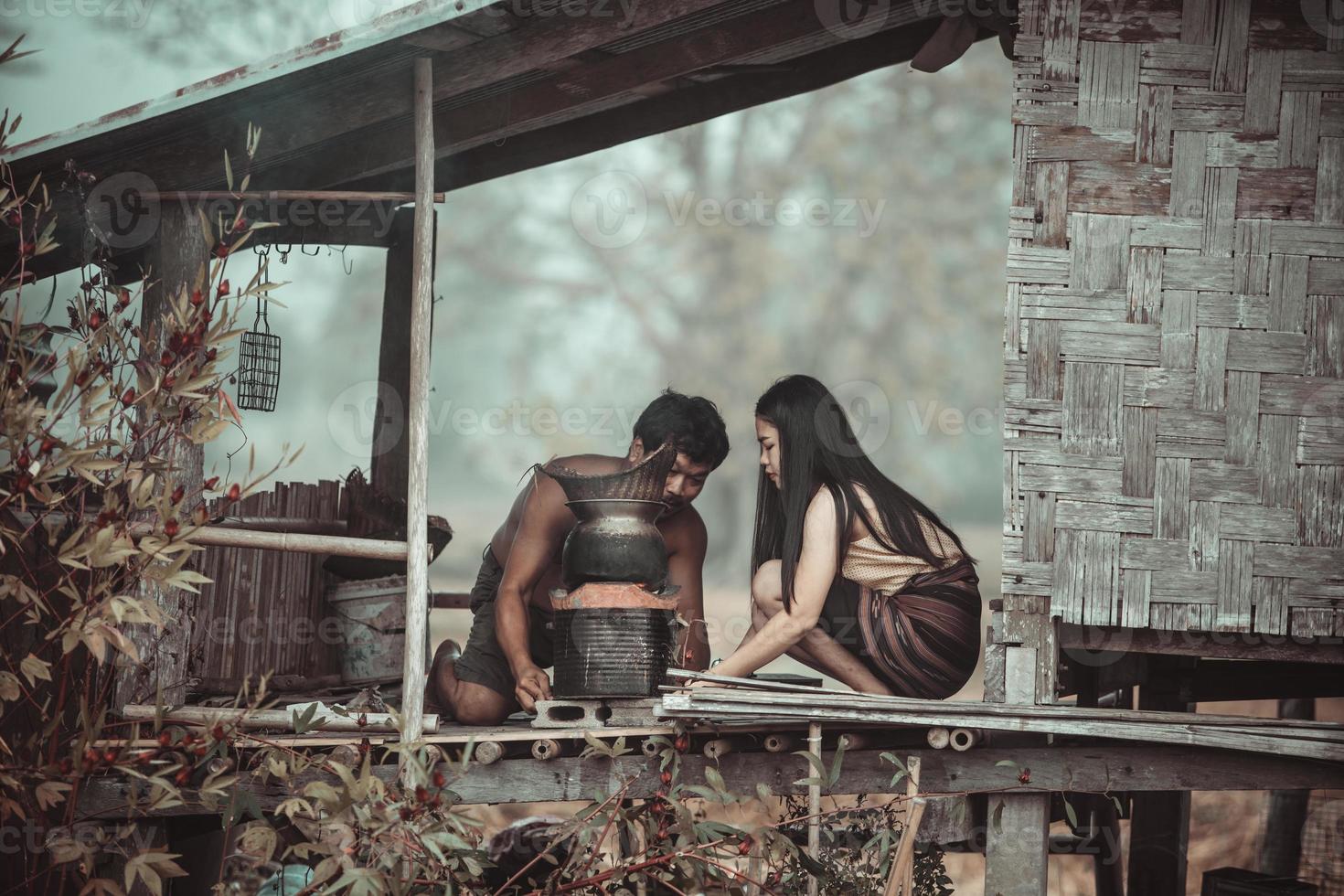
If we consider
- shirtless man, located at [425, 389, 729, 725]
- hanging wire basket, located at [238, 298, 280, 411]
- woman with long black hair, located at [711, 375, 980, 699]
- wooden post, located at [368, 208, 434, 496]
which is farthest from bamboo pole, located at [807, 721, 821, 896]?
wooden post, located at [368, 208, 434, 496]

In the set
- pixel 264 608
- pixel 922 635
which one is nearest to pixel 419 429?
pixel 922 635

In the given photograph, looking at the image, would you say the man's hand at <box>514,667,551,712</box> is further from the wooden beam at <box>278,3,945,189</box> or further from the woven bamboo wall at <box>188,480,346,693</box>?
the wooden beam at <box>278,3,945,189</box>

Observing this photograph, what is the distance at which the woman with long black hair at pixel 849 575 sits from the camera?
4777 mm

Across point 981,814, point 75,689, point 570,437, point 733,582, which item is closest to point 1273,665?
point 981,814

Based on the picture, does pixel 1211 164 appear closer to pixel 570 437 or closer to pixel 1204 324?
pixel 1204 324

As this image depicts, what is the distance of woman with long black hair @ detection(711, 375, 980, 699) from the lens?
478cm

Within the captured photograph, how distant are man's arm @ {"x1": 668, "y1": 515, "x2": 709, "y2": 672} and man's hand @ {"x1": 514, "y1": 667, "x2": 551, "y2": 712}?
0.74 meters

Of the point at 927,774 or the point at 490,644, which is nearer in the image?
the point at 927,774

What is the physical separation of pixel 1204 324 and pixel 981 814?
1817mm

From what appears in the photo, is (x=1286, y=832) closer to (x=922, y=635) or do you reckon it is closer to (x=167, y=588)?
(x=922, y=635)

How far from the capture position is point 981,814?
14.6ft

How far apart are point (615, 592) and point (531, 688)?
55 centimetres

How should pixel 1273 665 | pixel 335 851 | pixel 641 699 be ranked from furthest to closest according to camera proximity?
pixel 1273 665
pixel 641 699
pixel 335 851

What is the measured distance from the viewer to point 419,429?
4449 millimetres
